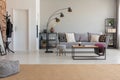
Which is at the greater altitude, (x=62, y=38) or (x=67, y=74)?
(x=62, y=38)

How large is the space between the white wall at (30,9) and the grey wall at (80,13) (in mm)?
1688

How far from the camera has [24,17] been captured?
11508 millimetres

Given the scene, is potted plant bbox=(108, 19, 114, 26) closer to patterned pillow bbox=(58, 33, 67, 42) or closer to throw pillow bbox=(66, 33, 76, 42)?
throw pillow bbox=(66, 33, 76, 42)

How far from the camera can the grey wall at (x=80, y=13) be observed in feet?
43.2

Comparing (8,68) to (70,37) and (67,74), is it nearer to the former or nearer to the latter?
(67,74)

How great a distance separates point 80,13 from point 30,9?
10.4 feet

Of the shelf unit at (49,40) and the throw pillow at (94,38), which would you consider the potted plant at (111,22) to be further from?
the shelf unit at (49,40)

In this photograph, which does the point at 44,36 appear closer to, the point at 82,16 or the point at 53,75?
the point at 82,16

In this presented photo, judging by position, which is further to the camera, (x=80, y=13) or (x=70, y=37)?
(x=80, y=13)

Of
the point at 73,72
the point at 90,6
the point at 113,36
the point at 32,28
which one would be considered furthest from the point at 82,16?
the point at 73,72

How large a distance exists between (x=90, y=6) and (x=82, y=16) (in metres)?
0.72

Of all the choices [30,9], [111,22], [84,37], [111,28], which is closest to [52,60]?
[30,9]

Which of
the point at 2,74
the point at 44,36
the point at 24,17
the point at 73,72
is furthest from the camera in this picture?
the point at 44,36

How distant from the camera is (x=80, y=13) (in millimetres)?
13242
